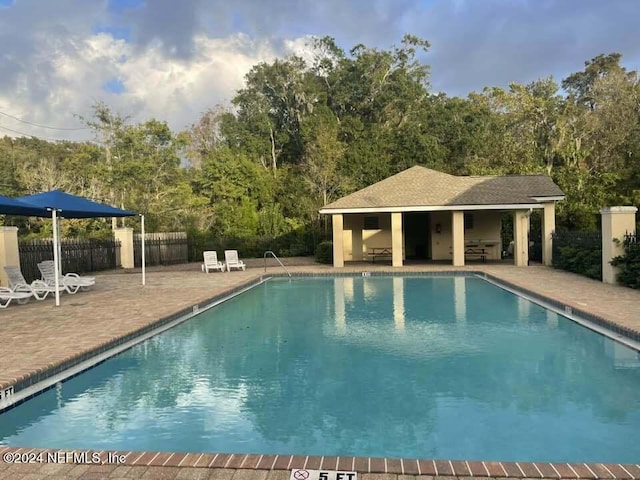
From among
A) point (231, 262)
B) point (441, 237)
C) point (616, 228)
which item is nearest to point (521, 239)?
point (441, 237)

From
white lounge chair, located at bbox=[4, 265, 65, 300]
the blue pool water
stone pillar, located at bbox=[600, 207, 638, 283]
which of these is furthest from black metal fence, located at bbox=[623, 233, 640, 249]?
white lounge chair, located at bbox=[4, 265, 65, 300]

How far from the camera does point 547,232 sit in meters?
20.4

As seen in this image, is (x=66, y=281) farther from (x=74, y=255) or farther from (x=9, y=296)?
(x=74, y=255)

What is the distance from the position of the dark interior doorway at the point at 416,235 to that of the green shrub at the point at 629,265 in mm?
12176

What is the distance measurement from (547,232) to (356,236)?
8718 millimetres

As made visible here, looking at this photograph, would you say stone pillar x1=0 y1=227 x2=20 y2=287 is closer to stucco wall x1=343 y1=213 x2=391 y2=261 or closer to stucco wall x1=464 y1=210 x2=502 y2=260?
stucco wall x1=343 y1=213 x2=391 y2=261

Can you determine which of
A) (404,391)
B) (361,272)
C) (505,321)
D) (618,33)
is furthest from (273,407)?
(618,33)

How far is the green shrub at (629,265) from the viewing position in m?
13.0

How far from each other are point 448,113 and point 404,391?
37.3m

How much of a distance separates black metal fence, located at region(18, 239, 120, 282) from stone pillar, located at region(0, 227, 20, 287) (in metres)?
1.74

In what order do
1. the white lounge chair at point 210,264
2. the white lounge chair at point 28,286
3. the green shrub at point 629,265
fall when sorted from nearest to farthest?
the white lounge chair at point 28,286 < the green shrub at point 629,265 < the white lounge chair at point 210,264

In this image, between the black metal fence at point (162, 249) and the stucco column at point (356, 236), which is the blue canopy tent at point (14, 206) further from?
the stucco column at point (356, 236)

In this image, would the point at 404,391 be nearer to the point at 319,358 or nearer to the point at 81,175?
the point at 319,358

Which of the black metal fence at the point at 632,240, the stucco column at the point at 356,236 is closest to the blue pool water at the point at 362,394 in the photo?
the black metal fence at the point at 632,240
